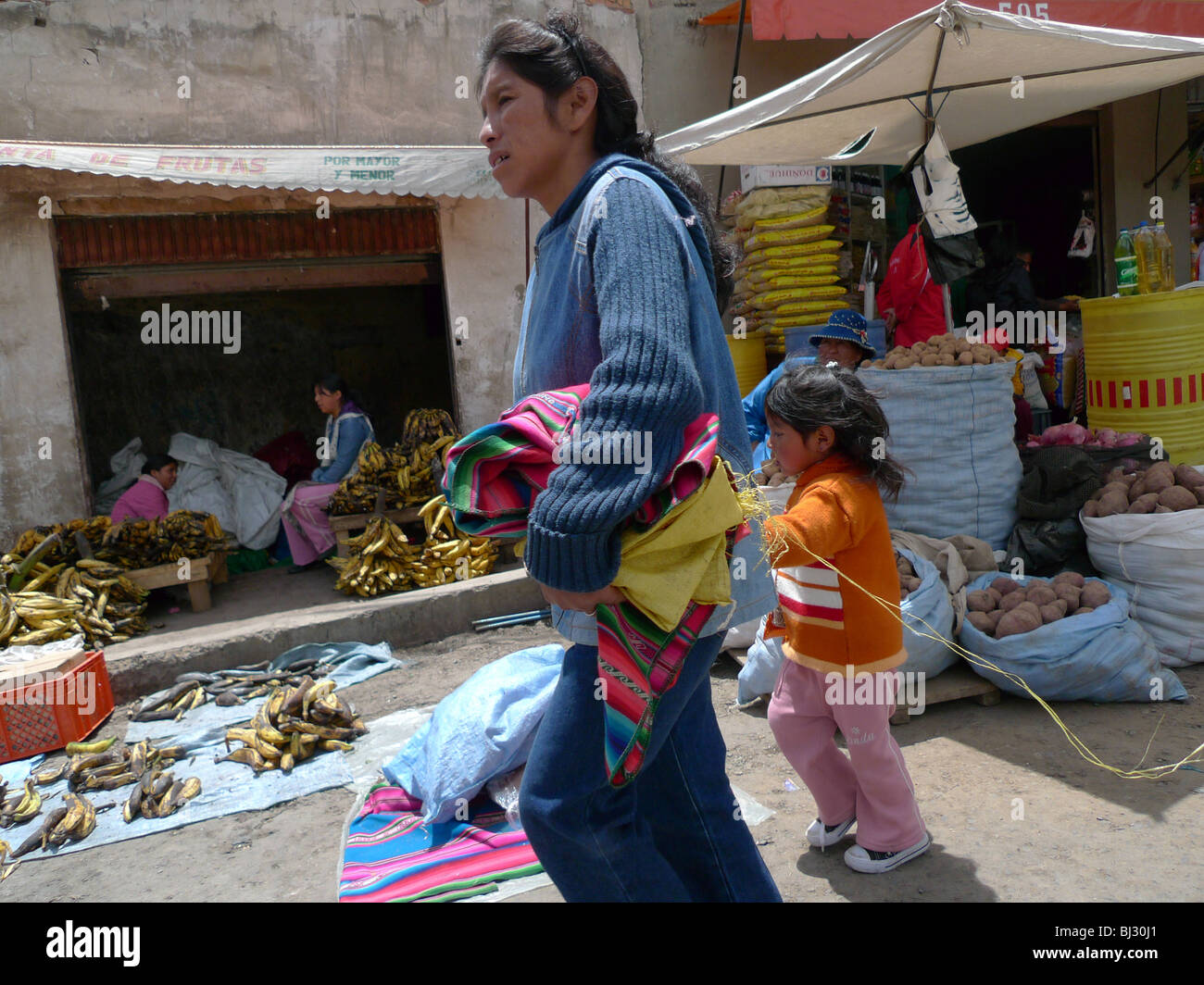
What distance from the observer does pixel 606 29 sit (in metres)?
7.66

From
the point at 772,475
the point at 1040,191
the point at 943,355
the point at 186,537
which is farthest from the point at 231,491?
the point at 1040,191

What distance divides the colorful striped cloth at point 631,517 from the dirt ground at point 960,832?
150 centimetres

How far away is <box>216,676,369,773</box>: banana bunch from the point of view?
3.94 metres

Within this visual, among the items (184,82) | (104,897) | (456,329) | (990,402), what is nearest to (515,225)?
(456,329)

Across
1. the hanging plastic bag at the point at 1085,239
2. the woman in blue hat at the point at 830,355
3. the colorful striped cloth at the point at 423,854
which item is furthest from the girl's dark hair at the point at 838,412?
the hanging plastic bag at the point at 1085,239

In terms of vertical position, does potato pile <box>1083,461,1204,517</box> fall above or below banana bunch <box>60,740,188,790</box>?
above

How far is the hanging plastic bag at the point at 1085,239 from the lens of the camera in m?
9.03

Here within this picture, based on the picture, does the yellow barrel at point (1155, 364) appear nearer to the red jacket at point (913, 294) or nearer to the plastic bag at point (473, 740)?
the red jacket at point (913, 294)

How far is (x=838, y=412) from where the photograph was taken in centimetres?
262

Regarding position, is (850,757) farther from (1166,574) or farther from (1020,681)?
(1166,574)

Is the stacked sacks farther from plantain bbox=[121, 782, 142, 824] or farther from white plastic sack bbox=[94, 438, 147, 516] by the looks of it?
white plastic sack bbox=[94, 438, 147, 516]

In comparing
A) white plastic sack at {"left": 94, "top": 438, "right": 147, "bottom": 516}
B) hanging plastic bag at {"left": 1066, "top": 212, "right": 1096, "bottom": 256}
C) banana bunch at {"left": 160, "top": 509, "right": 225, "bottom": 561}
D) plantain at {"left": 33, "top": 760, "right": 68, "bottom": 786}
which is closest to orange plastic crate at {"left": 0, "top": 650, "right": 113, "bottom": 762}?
plantain at {"left": 33, "top": 760, "right": 68, "bottom": 786}

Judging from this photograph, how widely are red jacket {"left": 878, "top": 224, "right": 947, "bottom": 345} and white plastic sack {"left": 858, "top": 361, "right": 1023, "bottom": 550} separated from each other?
4.58ft

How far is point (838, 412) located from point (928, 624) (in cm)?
140
